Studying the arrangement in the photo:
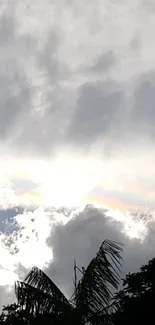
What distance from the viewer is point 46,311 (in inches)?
421

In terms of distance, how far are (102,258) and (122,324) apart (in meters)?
1.74

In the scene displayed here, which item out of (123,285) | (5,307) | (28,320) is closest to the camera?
(28,320)

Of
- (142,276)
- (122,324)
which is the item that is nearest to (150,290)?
(142,276)

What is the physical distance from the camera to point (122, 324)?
10.8 metres

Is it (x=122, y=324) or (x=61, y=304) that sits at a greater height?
(x=61, y=304)

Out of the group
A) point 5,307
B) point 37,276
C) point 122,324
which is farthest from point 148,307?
point 5,307

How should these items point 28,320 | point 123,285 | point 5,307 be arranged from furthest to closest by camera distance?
point 123,285 → point 5,307 → point 28,320

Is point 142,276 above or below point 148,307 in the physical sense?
above

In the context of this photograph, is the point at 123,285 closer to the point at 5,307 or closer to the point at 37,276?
the point at 37,276

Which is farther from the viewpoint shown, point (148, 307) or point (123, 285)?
point (123, 285)

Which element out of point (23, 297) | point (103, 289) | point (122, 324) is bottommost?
point (122, 324)

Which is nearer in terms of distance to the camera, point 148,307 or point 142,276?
point 148,307

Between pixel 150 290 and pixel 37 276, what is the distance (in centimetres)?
312

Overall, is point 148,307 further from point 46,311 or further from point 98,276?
point 46,311
